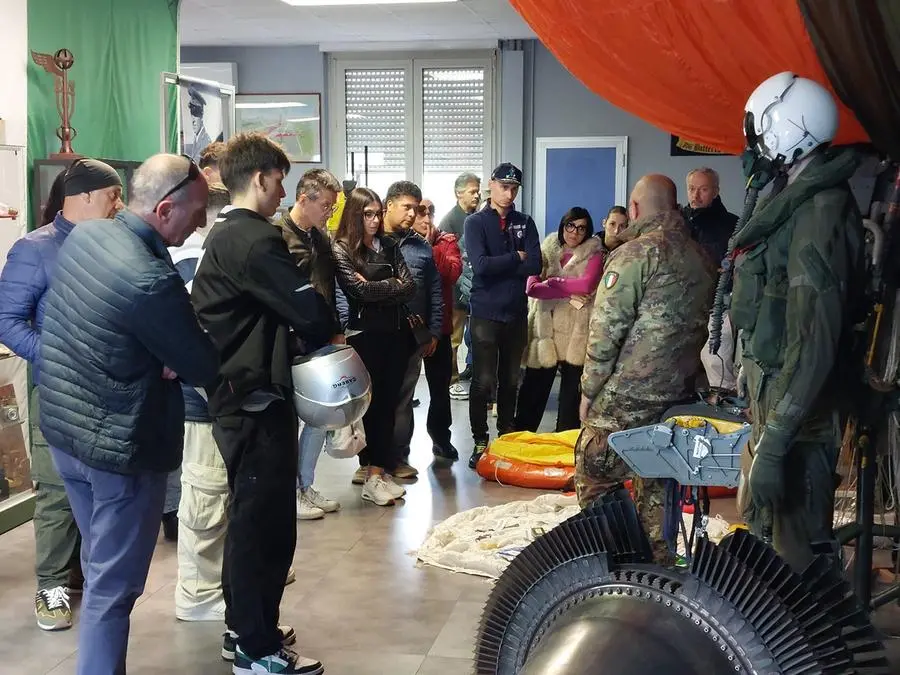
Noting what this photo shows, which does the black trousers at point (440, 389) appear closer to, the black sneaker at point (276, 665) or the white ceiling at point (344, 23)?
the black sneaker at point (276, 665)

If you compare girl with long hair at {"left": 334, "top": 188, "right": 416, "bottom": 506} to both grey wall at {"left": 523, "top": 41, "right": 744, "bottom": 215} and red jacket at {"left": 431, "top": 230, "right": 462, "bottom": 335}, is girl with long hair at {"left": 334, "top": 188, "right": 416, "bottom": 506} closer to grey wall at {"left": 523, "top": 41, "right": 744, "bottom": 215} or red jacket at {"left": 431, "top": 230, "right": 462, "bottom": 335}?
red jacket at {"left": 431, "top": 230, "right": 462, "bottom": 335}

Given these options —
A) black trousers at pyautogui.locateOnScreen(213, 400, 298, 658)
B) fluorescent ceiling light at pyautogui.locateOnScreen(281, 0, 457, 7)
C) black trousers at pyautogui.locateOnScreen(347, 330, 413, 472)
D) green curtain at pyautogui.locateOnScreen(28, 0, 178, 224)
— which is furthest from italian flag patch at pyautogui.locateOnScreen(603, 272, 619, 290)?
fluorescent ceiling light at pyautogui.locateOnScreen(281, 0, 457, 7)

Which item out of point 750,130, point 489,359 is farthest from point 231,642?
point 489,359

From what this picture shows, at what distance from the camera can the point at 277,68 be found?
11.0m

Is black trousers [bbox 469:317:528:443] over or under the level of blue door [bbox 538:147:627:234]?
under

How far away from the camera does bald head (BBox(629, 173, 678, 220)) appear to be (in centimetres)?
342

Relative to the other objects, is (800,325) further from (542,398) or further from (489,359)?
(542,398)

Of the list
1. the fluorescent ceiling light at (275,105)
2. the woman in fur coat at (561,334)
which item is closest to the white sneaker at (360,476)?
the woman in fur coat at (561,334)

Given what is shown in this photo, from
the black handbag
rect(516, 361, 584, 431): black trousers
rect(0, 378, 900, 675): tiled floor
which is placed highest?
the black handbag

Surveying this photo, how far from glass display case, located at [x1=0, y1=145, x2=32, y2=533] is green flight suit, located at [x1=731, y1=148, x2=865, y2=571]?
10.2 feet

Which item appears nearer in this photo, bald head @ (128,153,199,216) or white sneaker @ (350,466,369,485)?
bald head @ (128,153,199,216)

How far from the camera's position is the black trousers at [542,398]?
6223 mm

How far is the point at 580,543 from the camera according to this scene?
1.18 metres

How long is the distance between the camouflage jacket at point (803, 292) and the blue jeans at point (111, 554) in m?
1.47
